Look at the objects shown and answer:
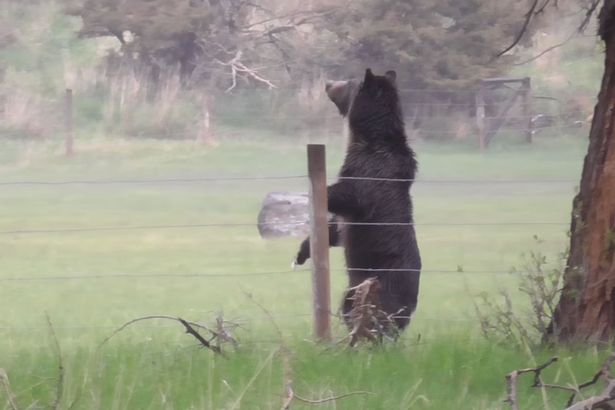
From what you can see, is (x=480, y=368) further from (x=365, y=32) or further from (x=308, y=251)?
(x=365, y=32)

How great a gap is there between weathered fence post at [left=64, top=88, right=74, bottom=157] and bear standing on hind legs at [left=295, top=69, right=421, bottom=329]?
8.39 m

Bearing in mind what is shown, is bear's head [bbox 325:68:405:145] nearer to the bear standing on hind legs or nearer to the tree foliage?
the bear standing on hind legs

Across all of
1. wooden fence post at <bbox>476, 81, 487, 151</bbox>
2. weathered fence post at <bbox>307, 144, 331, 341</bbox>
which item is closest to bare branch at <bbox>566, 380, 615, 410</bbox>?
weathered fence post at <bbox>307, 144, 331, 341</bbox>

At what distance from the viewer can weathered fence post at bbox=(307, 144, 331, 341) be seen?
19.3ft

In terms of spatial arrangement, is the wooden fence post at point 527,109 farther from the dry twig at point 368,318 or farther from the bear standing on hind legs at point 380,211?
the dry twig at point 368,318

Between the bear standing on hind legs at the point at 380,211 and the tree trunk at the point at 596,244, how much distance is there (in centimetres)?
91

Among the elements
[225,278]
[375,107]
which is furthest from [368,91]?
[225,278]

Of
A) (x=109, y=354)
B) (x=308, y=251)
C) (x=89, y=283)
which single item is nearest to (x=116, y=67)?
(x=89, y=283)

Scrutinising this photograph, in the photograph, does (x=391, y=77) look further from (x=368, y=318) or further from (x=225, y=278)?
(x=225, y=278)

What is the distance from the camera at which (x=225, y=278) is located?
10320 mm

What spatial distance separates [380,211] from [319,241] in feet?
1.70

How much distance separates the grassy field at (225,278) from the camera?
14.3 feet

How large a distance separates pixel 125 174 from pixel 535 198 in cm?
522

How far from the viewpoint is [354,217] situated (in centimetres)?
637
